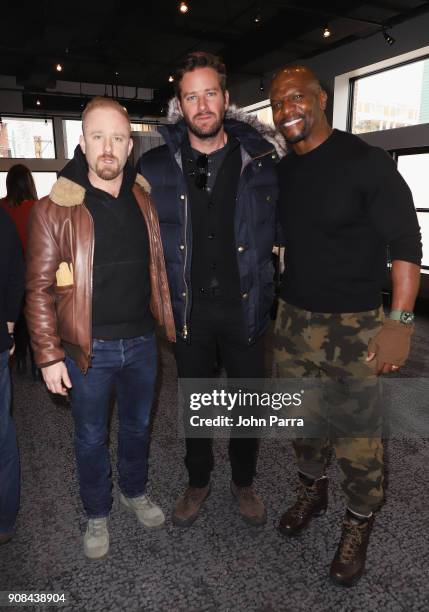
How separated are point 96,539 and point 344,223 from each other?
72.4 inches

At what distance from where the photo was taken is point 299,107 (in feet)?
6.08

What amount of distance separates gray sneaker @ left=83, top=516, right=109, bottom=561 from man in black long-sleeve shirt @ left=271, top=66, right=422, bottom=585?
3.45 feet

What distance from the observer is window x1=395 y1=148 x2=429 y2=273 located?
7172mm

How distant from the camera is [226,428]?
134 inches

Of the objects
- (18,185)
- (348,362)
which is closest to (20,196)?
(18,185)

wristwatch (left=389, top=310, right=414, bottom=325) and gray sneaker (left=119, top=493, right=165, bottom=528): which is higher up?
wristwatch (left=389, top=310, right=414, bottom=325)

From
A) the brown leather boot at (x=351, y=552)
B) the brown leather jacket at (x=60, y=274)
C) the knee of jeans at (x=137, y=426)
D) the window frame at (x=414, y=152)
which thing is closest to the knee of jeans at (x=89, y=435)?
the knee of jeans at (x=137, y=426)

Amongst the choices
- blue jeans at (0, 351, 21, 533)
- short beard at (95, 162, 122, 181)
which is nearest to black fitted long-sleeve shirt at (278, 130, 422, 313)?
short beard at (95, 162, 122, 181)

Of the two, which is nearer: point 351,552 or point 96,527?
point 351,552

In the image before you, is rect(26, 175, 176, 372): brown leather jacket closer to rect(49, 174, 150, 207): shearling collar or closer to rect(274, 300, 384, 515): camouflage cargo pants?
rect(49, 174, 150, 207): shearling collar

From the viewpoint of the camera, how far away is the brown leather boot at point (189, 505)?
2.31 metres

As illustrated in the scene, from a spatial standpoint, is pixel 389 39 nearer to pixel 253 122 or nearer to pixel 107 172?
pixel 253 122

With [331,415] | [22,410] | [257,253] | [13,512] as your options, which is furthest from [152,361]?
[22,410]

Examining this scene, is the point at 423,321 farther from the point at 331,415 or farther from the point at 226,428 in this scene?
the point at 331,415
